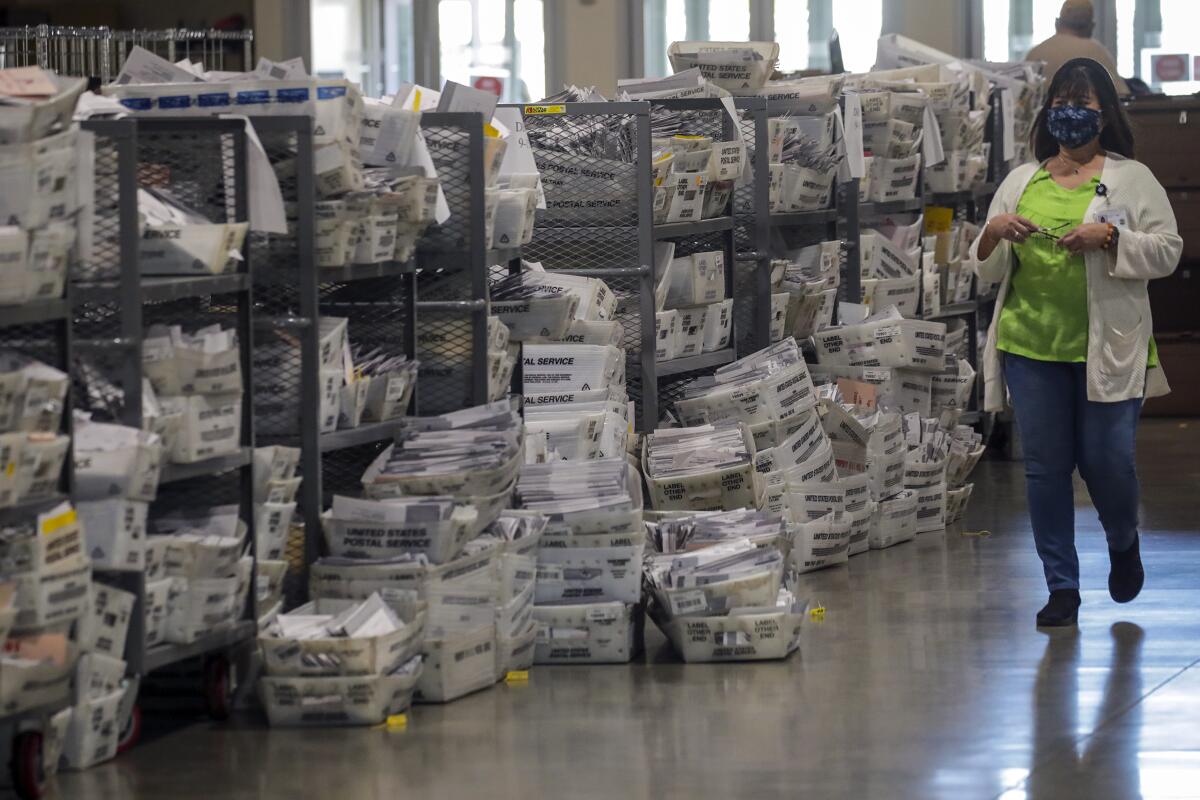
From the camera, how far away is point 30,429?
3801mm

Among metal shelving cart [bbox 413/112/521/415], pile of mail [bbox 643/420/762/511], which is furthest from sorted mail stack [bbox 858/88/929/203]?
metal shelving cart [bbox 413/112/521/415]

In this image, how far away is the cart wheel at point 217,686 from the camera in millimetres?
4684

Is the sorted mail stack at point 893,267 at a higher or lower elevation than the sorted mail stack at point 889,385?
higher

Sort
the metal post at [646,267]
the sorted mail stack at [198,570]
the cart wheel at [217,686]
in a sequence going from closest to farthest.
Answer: the sorted mail stack at [198,570] < the cart wheel at [217,686] < the metal post at [646,267]

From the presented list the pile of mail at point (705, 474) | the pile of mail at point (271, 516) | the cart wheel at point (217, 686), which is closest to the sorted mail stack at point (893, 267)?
the pile of mail at point (705, 474)

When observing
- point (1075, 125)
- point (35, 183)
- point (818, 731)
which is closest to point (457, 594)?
point (818, 731)

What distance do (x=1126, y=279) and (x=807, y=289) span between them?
233 cm

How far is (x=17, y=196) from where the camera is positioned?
3.74m

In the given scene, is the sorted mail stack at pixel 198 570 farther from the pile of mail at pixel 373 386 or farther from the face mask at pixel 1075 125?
the face mask at pixel 1075 125

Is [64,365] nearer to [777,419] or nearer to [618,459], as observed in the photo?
[618,459]

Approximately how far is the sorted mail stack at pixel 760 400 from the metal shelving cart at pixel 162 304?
7.27ft

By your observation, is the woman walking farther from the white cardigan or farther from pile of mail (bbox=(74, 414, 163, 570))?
pile of mail (bbox=(74, 414, 163, 570))

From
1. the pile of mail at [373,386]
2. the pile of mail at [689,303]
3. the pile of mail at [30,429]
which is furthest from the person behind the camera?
the pile of mail at [689,303]

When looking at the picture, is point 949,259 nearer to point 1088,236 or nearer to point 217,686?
point 1088,236
